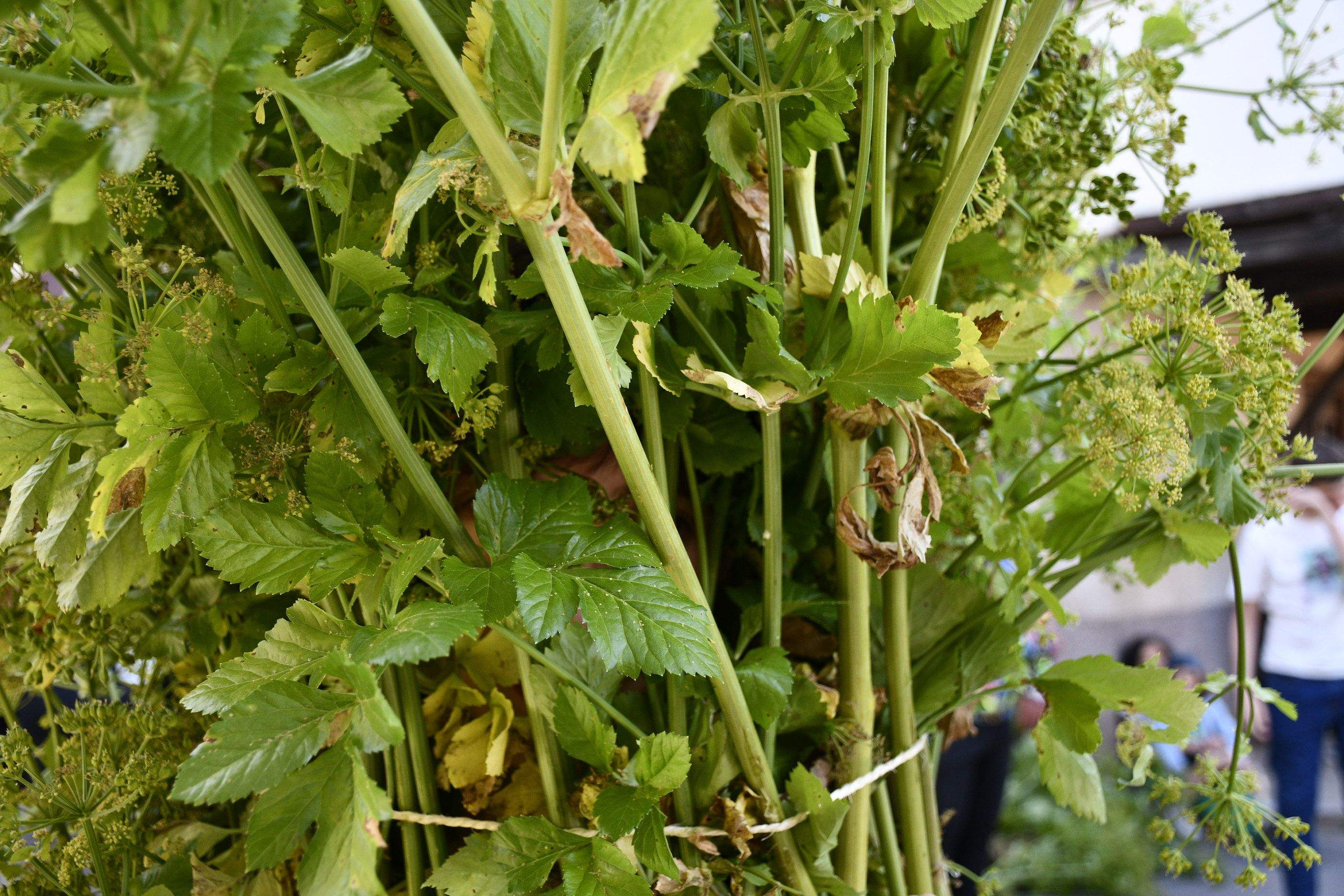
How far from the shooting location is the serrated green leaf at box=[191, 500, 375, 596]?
40 centimetres

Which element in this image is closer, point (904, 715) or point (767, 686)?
point (767, 686)

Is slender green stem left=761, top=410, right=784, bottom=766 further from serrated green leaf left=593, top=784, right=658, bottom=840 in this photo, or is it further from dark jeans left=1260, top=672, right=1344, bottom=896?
dark jeans left=1260, top=672, right=1344, bottom=896

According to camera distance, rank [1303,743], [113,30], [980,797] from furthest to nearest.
A: [1303,743] → [980,797] → [113,30]

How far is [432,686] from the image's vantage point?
0.58 metres

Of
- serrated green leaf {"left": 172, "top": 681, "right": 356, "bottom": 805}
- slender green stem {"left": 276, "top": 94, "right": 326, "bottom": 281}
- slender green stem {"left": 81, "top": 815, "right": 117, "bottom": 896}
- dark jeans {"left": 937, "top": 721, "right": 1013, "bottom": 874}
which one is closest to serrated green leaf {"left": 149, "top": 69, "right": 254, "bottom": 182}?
slender green stem {"left": 276, "top": 94, "right": 326, "bottom": 281}

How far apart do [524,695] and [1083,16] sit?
0.60 metres

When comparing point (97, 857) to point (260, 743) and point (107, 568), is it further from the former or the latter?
point (260, 743)

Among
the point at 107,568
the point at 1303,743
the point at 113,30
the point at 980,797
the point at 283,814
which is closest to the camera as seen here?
the point at 113,30

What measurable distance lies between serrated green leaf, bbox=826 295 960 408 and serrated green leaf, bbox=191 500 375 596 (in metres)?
0.25

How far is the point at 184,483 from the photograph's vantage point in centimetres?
41

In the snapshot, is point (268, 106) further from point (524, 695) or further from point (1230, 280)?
point (1230, 280)

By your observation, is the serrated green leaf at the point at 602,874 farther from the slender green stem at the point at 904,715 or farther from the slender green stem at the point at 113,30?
the slender green stem at the point at 113,30

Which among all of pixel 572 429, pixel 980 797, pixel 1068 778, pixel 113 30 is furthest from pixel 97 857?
pixel 980 797

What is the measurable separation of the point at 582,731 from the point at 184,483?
231 millimetres
